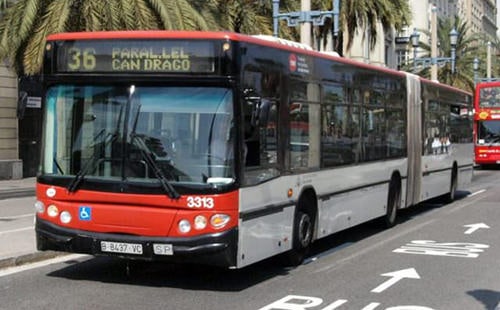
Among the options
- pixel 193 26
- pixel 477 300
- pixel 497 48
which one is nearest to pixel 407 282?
pixel 477 300

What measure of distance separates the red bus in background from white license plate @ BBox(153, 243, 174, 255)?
100 feet

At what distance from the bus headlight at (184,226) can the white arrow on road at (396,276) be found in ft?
7.04

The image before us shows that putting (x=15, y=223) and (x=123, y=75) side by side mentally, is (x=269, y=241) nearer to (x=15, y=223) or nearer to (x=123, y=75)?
(x=123, y=75)

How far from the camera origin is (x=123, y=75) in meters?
7.88

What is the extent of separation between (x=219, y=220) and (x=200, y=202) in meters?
0.27

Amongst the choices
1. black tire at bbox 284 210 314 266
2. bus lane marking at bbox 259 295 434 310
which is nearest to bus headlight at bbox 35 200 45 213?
bus lane marking at bbox 259 295 434 310

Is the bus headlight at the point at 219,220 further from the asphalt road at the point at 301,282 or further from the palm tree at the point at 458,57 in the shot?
the palm tree at the point at 458,57

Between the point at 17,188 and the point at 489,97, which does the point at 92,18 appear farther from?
the point at 489,97

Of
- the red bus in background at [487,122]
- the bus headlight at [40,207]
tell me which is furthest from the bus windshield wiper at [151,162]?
the red bus in background at [487,122]

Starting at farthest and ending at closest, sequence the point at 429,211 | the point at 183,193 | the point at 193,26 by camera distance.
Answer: the point at 193,26 < the point at 429,211 < the point at 183,193

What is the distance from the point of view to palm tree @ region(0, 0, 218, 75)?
18328 mm

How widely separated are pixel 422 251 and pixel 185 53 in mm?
5141

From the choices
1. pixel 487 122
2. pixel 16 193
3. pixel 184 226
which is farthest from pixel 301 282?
pixel 487 122

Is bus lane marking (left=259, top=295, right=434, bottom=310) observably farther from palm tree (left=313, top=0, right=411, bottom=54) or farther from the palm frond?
palm tree (left=313, top=0, right=411, bottom=54)
